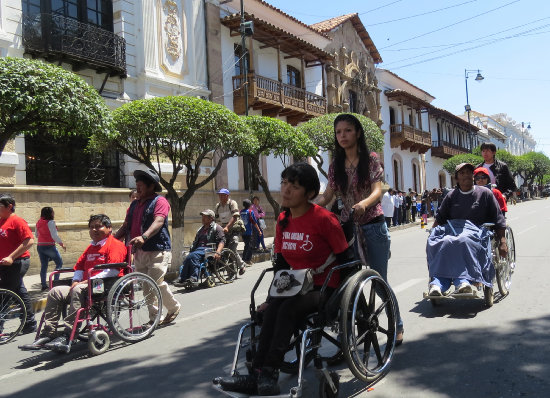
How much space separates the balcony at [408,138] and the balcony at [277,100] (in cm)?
1095

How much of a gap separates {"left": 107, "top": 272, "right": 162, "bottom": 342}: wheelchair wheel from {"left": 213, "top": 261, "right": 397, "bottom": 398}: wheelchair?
2.17 meters

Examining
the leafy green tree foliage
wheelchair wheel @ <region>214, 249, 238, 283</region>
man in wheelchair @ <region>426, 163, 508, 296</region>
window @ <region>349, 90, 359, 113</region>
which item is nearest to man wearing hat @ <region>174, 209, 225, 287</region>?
wheelchair wheel @ <region>214, 249, 238, 283</region>

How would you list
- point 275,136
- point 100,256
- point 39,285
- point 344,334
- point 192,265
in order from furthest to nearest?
point 275,136 → point 39,285 → point 192,265 → point 100,256 → point 344,334

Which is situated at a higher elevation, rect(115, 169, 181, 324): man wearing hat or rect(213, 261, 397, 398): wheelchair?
rect(115, 169, 181, 324): man wearing hat

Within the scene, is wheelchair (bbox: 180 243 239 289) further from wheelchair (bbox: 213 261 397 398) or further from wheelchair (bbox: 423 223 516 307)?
wheelchair (bbox: 213 261 397 398)

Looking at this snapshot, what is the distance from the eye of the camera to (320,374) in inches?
121

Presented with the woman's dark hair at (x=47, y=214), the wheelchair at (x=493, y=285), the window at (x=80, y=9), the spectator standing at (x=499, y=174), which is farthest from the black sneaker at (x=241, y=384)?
the window at (x=80, y=9)

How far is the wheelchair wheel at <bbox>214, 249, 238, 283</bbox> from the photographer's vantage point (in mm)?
9413

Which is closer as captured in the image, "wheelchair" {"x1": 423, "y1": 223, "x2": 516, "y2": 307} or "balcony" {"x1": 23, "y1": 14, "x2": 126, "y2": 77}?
"wheelchair" {"x1": 423, "y1": 223, "x2": 516, "y2": 307}

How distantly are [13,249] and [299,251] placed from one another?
4.48m

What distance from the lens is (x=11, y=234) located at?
→ 6.30 m

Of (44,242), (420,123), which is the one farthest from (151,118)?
(420,123)

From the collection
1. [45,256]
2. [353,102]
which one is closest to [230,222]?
[45,256]

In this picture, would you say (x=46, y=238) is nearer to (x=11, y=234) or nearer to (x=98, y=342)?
(x=11, y=234)
